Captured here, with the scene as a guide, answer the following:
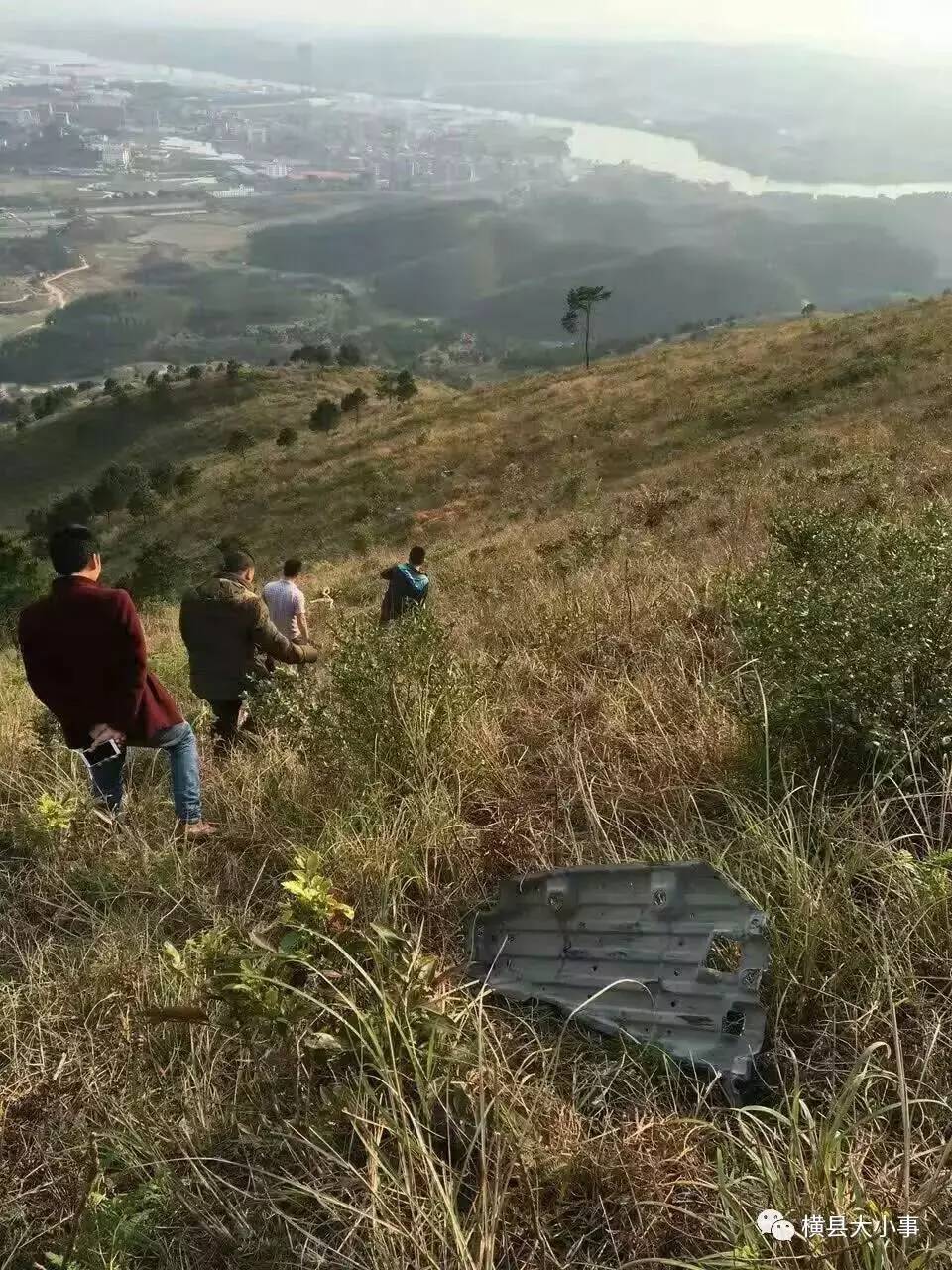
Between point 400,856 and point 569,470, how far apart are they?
77.4ft

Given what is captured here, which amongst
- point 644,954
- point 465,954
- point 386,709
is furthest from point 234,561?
point 644,954

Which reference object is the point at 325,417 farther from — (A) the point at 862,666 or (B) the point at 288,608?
(A) the point at 862,666

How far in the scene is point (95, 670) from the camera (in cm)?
347

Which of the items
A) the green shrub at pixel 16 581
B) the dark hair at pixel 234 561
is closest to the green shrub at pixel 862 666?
the dark hair at pixel 234 561

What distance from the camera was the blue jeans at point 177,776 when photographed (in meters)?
3.45

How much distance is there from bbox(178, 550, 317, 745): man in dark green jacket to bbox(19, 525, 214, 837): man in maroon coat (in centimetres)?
94

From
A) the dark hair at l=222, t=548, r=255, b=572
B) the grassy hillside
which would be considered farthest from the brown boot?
the dark hair at l=222, t=548, r=255, b=572

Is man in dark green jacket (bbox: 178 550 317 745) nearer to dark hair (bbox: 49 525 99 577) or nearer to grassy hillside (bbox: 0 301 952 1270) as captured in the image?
grassy hillside (bbox: 0 301 952 1270)

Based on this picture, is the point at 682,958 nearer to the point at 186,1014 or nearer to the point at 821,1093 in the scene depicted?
the point at 821,1093

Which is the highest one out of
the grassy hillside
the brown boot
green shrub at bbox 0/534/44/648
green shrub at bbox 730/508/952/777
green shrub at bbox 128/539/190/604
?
green shrub at bbox 730/508/952/777

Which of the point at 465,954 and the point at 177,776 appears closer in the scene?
the point at 465,954

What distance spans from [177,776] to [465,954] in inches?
65.0

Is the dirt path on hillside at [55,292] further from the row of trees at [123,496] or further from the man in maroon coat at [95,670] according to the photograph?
the man in maroon coat at [95,670]

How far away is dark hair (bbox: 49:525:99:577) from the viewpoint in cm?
339
